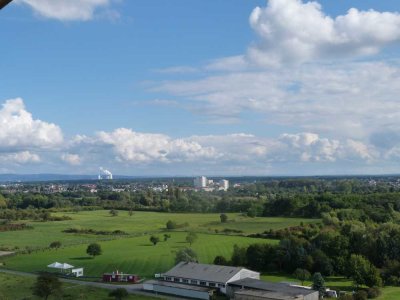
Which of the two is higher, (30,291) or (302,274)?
(302,274)

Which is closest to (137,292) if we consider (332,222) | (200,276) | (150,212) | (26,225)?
(200,276)

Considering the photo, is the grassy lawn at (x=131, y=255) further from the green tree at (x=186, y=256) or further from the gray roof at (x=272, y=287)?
the gray roof at (x=272, y=287)

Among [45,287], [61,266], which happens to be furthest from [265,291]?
Answer: [61,266]

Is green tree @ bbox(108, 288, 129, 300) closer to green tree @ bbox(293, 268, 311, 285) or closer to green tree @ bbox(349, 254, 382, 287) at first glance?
green tree @ bbox(293, 268, 311, 285)

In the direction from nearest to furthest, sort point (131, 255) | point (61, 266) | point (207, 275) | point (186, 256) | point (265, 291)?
point (265, 291) → point (207, 275) → point (186, 256) → point (61, 266) → point (131, 255)

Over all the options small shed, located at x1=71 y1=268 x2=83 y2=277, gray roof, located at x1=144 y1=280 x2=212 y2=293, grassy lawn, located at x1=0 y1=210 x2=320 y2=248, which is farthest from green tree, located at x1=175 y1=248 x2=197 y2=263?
grassy lawn, located at x1=0 y1=210 x2=320 y2=248

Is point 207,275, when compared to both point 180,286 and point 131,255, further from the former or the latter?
point 131,255
